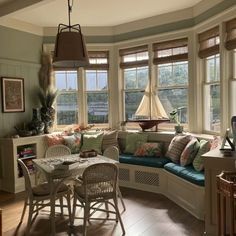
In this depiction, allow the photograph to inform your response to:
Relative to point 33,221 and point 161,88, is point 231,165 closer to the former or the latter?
point 33,221

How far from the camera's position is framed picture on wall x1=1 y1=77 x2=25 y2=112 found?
194 inches

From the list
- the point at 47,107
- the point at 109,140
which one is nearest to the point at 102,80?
the point at 47,107

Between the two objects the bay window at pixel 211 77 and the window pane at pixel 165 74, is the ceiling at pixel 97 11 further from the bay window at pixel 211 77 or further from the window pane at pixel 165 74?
the window pane at pixel 165 74

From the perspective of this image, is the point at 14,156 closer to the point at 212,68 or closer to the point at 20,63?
the point at 20,63

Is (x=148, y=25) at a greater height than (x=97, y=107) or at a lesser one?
greater

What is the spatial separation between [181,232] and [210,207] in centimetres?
46

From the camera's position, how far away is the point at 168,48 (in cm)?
517

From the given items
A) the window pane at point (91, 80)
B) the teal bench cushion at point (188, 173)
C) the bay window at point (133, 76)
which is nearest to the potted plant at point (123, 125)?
the bay window at point (133, 76)

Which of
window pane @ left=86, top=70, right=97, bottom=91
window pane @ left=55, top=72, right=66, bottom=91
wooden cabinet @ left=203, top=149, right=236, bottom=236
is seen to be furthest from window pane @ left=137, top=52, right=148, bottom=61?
wooden cabinet @ left=203, top=149, right=236, bottom=236

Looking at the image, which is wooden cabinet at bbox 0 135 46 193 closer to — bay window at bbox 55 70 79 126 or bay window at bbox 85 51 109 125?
bay window at bbox 55 70 79 126

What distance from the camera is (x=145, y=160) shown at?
4645mm

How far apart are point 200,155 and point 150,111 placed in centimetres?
168

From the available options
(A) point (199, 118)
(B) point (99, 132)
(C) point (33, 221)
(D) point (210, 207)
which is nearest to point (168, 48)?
(A) point (199, 118)

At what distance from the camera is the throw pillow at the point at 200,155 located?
3.76m
